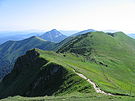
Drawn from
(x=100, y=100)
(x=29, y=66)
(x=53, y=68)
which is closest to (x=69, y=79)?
(x=53, y=68)

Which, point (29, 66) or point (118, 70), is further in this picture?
point (29, 66)

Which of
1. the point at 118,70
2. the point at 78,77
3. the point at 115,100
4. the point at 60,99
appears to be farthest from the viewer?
the point at 118,70

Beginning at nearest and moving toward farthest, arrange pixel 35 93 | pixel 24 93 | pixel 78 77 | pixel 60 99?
1. pixel 60 99
2. pixel 78 77
3. pixel 35 93
4. pixel 24 93

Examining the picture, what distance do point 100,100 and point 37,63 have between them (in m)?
59.2

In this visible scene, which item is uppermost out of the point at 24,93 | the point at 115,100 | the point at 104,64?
the point at 115,100

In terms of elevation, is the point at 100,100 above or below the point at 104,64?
above

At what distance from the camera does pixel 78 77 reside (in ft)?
168

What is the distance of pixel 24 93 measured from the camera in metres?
73.3

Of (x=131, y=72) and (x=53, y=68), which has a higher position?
(x=53, y=68)

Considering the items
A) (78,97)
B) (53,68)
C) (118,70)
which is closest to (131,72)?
(118,70)

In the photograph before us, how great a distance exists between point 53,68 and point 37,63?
72.9ft

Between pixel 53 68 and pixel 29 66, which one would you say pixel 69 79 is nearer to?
pixel 53 68

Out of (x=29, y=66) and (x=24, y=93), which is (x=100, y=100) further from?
(x=29, y=66)

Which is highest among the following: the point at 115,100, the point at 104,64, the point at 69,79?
the point at 115,100
